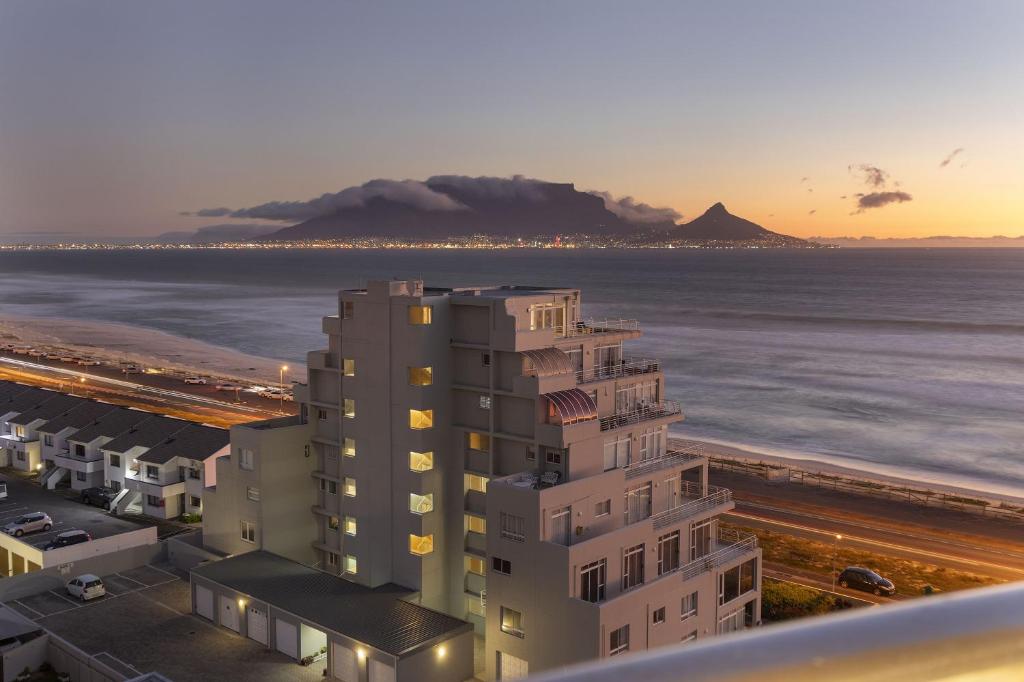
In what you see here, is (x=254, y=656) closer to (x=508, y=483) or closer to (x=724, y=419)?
(x=508, y=483)

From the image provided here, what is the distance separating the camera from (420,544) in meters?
26.3

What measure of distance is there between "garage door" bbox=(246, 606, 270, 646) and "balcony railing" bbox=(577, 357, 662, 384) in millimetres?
11663

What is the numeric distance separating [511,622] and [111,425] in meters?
27.3

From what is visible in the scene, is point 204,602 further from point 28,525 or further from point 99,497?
point 99,497

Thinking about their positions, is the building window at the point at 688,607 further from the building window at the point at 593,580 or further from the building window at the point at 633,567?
the building window at the point at 593,580

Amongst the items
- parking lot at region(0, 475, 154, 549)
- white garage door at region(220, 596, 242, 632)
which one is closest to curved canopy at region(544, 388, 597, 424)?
white garage door at region(220, 596, 242, 632)

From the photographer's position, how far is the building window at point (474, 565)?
26.3 meters

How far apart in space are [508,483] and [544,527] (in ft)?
5.02

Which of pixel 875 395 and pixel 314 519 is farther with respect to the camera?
pixel 875 395

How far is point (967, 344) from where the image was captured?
104875 millimetres

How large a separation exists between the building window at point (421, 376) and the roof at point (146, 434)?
18.2 metres

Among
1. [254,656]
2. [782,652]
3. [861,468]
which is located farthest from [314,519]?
[861,468]

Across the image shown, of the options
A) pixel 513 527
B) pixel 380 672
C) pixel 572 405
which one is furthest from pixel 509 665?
pixel 572 405

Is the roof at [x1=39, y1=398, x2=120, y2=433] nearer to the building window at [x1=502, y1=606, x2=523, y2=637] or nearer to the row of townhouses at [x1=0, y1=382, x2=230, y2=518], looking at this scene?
the row of townhouses at [x1=0, y1=382, x2=230, y2=518]
